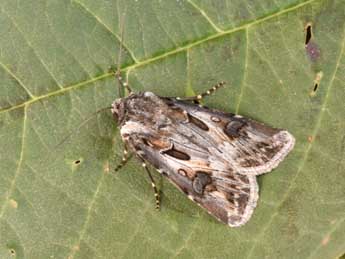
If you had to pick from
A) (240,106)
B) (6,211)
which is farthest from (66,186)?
(240,106)

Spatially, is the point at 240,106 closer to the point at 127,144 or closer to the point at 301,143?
the point at 301,143

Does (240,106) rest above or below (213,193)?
above

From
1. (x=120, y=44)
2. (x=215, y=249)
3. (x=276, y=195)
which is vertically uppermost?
(x=120, y=44)

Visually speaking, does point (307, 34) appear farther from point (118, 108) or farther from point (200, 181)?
point (118, 108)

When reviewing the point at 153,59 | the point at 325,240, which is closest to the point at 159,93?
the point at 153,59

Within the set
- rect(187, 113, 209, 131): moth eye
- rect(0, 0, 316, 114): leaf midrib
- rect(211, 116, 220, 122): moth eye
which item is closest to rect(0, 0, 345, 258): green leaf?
rect(0, 0, 316, 114): leaf midrib

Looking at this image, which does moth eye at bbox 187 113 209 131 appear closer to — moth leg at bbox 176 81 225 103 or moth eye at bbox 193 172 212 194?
moth leg at bbox 176 81 225 103
